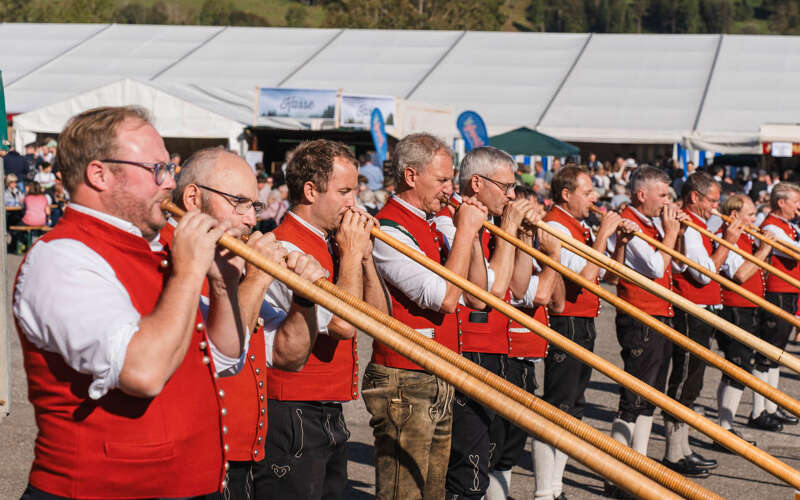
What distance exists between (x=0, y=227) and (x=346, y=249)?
2682 millimetres

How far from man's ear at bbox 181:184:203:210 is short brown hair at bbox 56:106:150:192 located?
94cm

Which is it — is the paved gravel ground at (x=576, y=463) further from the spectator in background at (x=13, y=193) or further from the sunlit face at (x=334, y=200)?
the spectator in background at (x=13, y=193)

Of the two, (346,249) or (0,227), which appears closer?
(346,249)

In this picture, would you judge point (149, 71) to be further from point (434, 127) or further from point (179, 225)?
point (179, 225)

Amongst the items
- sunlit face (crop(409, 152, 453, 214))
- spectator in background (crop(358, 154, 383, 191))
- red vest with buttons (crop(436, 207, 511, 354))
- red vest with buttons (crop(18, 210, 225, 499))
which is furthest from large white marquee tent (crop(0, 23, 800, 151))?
red vest with buttons (crop(18, 210, 225, 499))

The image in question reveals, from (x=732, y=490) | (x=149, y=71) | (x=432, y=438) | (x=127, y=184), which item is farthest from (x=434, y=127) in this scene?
(x=127, y=184)

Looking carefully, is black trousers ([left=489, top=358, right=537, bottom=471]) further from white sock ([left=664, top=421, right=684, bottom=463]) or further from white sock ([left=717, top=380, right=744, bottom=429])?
white sock ([left=717, top=380, right=744, bottom=429])

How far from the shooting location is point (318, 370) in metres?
4.18

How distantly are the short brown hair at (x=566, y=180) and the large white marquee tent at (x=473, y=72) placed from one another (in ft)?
47.9

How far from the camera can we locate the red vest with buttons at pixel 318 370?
4.14 m

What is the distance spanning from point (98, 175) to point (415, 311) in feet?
7.92

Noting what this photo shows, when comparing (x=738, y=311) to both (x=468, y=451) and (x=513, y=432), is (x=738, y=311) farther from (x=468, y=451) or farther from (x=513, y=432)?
(x=468, y=451)

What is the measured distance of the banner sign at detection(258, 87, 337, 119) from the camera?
20.5 meters

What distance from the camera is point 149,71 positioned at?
2870 cm
